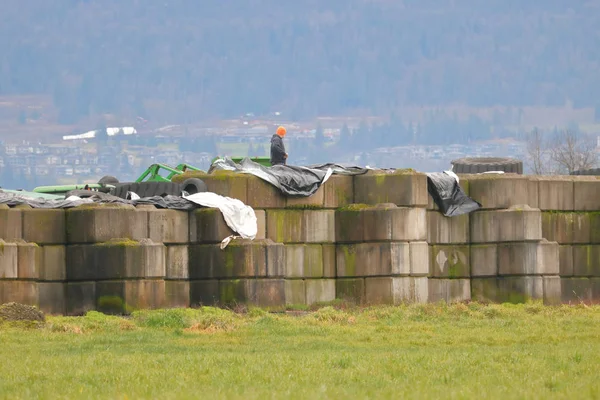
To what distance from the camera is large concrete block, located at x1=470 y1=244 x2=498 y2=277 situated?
46.2 m

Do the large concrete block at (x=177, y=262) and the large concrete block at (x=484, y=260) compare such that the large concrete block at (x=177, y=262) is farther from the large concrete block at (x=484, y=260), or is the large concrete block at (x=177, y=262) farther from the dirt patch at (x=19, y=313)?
the large concrete block at (x=484, y=260)

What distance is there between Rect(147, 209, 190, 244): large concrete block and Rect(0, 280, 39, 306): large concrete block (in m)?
2.95

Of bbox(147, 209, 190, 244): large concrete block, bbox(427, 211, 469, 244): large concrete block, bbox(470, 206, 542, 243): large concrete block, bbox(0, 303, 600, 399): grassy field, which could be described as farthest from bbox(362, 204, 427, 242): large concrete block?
bbox(147, 209, 190, 244): large concrete block

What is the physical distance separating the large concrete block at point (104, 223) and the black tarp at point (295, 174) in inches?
143

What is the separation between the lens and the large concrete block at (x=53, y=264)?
40.4 metres

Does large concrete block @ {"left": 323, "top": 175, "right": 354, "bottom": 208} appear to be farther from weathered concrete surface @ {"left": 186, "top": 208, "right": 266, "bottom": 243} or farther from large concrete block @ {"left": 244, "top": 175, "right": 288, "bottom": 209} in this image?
weathered concrete surface @ {"left": 186, "top": 208, "right": 266, "bottom": 243}

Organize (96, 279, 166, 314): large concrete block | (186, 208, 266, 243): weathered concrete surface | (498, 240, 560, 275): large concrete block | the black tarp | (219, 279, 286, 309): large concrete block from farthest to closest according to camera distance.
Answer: (498, 240, 560, 275): large concrete block → the black tarp → (186, 208, 266, 243): weathered concrete surface → (219, 279, 286, 309): large concrete block → (96, 279, 166, 314): large concrete block

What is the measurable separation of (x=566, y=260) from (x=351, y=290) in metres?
7.45

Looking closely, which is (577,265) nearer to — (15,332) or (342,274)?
(342,274)

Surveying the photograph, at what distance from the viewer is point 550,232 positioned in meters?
47.8

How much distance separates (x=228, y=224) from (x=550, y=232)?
10.3m

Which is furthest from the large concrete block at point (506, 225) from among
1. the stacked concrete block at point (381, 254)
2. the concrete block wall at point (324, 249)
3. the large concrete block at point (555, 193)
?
the stacked concrete block at point (381, 254)

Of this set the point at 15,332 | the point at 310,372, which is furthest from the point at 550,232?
the point at 310,372

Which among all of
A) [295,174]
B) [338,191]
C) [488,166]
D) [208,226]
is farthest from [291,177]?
[488,166]
